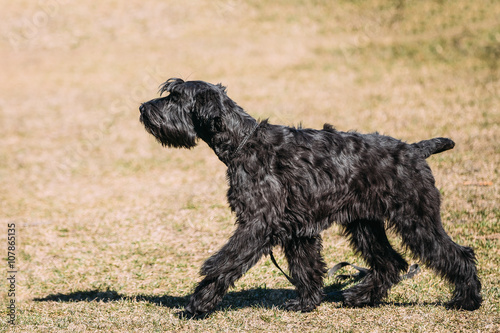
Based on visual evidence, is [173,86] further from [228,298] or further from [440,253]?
[440,253]

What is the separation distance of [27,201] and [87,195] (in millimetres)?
1175

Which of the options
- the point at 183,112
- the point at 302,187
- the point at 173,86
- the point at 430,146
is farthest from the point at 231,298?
the point at 430,146

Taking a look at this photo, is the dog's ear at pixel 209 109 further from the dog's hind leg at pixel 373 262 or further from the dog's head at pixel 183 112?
the dog's hind leg at pixel 373 262

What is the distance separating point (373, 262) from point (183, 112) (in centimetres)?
248

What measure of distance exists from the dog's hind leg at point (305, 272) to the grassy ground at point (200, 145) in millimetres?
186

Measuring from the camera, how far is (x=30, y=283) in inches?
308

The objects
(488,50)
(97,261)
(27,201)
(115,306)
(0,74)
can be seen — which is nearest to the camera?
(115,306)

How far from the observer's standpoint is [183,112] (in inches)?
234

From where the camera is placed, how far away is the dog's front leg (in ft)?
18.1

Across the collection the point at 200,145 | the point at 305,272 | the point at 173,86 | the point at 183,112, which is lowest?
the point at 305,272

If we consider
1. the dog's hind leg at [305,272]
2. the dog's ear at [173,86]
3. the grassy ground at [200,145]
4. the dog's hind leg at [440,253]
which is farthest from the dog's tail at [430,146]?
the dog's ear at [173,86]

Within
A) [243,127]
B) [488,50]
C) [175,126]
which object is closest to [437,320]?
[243,127]

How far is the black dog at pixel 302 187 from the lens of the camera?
5.57 metres

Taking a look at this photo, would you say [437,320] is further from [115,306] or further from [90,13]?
[90,13]
